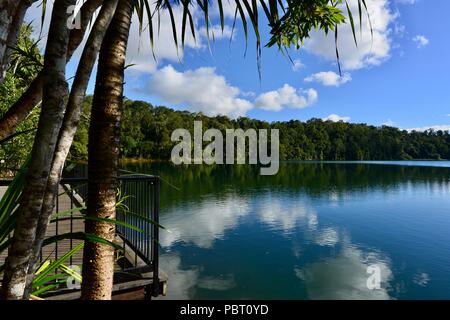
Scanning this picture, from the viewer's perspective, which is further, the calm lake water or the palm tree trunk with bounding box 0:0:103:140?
the calm lake water

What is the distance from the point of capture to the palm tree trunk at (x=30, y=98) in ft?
4.69

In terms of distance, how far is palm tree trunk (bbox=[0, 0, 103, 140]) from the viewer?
143 cm

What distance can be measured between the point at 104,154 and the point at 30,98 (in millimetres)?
403

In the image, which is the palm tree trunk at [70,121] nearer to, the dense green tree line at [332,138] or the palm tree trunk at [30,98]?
the palm tree trunk at [30,98]

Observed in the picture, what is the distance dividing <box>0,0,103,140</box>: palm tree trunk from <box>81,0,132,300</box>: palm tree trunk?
0.19 m

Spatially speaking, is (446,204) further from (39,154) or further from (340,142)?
(340,142)

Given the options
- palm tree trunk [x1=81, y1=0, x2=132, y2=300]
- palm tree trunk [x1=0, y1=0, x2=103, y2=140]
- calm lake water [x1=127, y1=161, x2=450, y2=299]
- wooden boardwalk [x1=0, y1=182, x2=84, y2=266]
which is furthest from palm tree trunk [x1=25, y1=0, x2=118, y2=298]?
calm lake water [x1=127, y1=161, x2=450, y2=299]

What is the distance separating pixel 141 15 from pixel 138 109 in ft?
286

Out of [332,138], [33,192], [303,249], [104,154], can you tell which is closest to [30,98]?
[104,154]

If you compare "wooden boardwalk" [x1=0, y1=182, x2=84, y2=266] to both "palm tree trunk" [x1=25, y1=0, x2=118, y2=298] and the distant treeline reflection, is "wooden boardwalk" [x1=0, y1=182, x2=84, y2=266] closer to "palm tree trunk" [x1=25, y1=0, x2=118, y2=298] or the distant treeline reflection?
"palm tree trunk" [x1=25, y1=0, x2=118, y2=298]

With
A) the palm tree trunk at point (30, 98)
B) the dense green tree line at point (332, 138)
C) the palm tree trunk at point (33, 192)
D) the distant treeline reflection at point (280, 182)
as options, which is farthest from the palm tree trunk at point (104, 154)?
the dense green tree line at point (332, 138)

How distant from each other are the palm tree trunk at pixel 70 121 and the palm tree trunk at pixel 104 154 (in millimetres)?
273

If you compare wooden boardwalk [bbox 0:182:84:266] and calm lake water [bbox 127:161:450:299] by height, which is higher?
wooden boardwalk [bbox 0:182:84:266]
